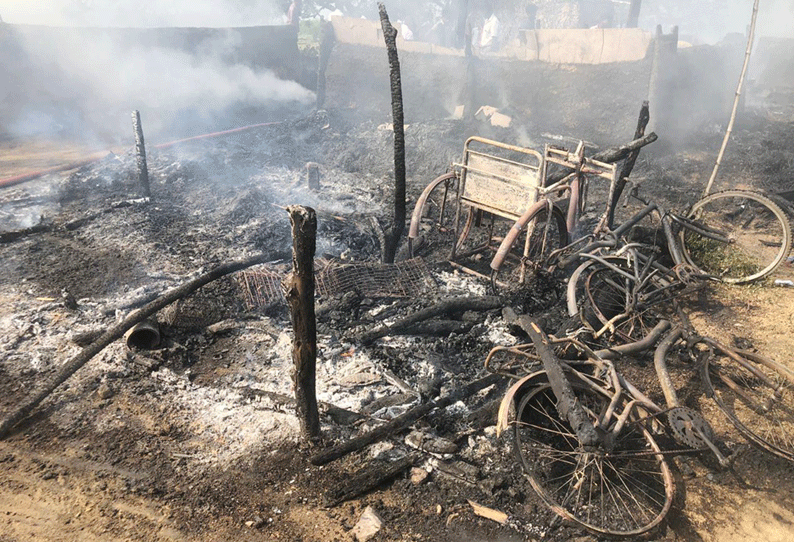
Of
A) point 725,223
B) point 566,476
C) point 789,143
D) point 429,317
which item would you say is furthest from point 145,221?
point 789,143

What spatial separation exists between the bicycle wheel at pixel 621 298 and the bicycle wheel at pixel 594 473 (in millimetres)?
1205

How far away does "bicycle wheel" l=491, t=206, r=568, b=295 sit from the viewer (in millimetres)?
6691

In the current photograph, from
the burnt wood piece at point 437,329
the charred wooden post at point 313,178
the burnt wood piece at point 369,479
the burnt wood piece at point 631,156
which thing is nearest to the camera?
the burnt wood piece at point 369,479

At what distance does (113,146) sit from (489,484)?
47.6 ft

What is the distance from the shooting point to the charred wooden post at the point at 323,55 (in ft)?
59.2

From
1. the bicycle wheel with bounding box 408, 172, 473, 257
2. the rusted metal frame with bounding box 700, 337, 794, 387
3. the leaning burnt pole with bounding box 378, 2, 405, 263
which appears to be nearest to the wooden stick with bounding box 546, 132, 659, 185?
the bicycle wheel with bounding box 408, 172, 473, 257

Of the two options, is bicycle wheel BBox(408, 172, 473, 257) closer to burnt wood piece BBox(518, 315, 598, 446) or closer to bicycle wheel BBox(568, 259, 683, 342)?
bicycle wheel BBox(568, 259, 683, 342)

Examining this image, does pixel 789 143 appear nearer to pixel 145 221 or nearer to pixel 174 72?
pixel 145 221

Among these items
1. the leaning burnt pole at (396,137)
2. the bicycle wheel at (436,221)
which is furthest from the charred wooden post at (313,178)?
the leaning burnt pole at (396,137)

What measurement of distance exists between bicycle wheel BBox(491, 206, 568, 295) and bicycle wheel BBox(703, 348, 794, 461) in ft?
8.12

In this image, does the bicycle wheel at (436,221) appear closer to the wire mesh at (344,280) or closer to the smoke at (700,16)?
the wire mesh at (344,280)

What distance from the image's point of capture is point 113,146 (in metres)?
14.3

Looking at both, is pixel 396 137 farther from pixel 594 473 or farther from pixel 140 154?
pixel 140 154

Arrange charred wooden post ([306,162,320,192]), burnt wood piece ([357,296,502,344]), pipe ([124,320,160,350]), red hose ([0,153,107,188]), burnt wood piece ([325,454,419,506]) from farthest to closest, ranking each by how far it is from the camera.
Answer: charred wooden post ([306,162,320,192]) < red hose ([0,153,107,188]) < burnt wood piece ([357,296,502,344]) < pipe ([124,320,160,350]) < burnt wood piece ([325,454,419,506])
